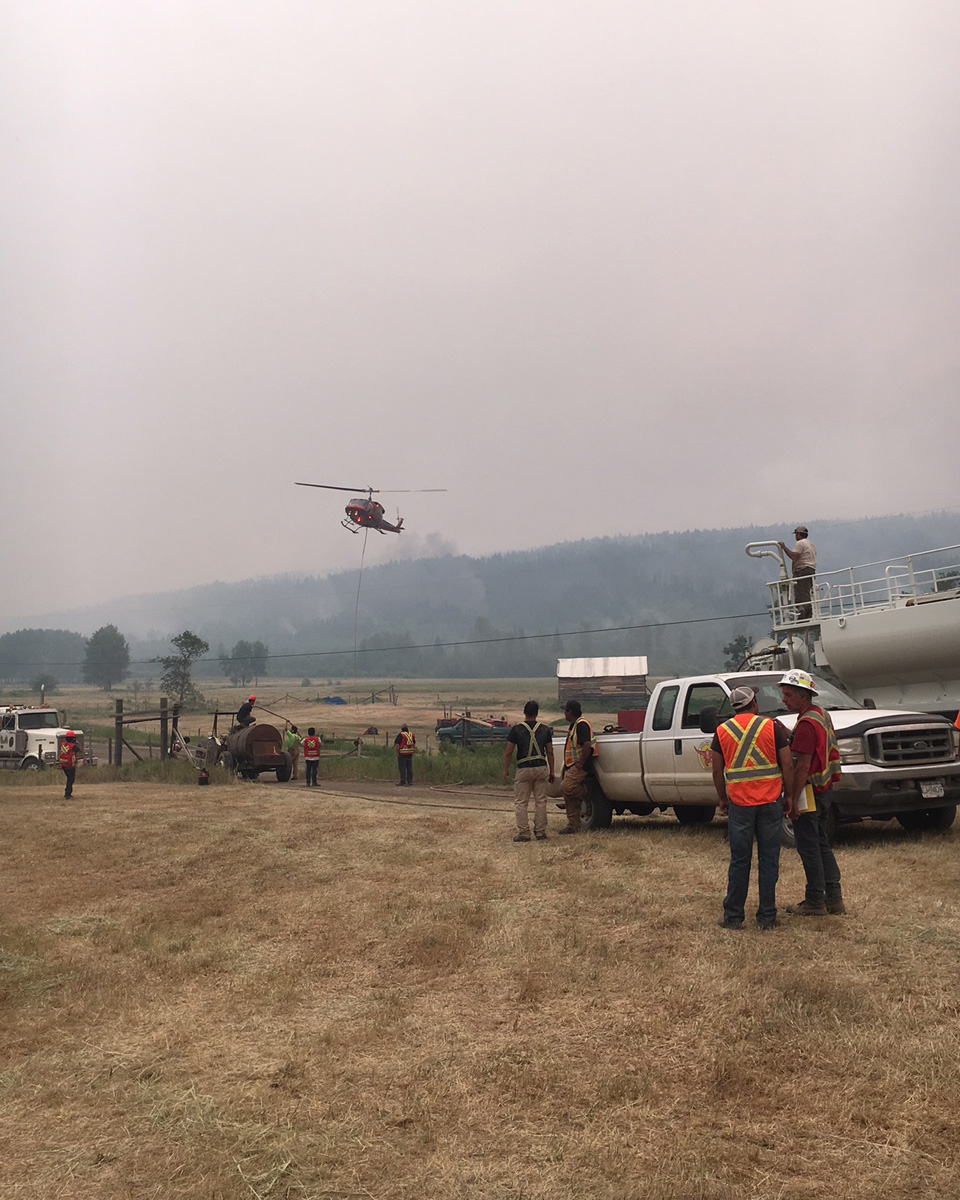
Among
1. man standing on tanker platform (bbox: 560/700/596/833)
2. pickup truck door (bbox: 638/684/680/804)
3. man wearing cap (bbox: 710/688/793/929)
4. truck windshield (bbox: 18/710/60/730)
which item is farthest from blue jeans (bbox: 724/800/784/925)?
truck windshield (bbox: 18/710/60/730)

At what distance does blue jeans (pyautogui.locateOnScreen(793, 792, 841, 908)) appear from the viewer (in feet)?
26.1

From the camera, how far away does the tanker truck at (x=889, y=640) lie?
19766 millimetres

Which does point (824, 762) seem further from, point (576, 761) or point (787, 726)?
point (576, 761)

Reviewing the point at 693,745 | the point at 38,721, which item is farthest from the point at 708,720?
the point at 38,721

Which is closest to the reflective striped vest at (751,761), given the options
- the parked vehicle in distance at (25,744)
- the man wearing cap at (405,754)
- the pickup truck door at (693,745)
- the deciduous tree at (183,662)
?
the pickup truck door at (693,745)

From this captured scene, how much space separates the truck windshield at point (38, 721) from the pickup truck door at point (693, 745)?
30.5 meters

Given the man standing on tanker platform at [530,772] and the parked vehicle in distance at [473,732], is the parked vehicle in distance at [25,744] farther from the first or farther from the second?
the man standing on tanker platform at [530,772]

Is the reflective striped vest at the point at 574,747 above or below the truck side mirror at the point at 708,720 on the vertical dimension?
below

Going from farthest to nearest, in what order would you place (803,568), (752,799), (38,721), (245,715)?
1. (38,721)
2. (245,715)
3. (803,568)
4. (752,799)

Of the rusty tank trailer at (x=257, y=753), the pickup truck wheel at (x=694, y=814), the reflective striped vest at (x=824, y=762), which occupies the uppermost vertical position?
the reflective striped vest at (x=824, y=762)

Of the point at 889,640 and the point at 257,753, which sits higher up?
the point at 889,640

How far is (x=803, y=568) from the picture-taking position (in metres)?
21.8

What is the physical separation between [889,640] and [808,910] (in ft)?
46.2

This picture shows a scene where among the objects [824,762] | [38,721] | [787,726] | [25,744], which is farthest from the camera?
[38,721]
